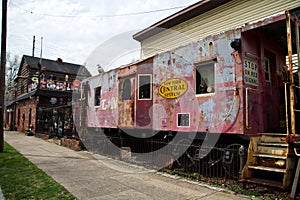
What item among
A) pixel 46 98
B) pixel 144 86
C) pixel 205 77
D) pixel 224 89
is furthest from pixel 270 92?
pixel 46 98

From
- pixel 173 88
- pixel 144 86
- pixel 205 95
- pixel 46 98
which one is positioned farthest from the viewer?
pixel 46 98

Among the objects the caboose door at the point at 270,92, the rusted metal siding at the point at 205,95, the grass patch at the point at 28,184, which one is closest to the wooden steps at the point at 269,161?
the rusted metal siding at the point at 205,95

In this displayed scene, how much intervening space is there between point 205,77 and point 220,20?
621 centimetres

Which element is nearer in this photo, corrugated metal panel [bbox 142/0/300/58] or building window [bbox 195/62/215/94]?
building window [bbox 195/62/215/94]

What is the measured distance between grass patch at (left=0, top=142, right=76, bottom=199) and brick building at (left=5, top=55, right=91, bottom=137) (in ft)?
21.0

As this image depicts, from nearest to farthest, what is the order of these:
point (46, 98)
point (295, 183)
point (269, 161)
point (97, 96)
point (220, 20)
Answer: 1. point (295, 183)
2. point (269, 161)
3. point (97, 96)
4. point (220, 20)
5. point (46, 98)

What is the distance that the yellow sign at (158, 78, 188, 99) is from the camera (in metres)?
6.32

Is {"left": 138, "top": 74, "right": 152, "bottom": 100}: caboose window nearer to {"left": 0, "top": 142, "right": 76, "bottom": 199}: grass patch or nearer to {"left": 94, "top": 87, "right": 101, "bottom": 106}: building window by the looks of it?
{"left": 94, "top": 87, "right": 101, "bottom": 106}: building window

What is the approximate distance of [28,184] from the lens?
5.57m

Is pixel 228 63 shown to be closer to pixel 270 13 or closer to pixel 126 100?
pixel 126 100

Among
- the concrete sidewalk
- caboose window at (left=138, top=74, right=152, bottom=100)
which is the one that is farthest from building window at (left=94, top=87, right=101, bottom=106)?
caboose window at (left=138, top=74, right=152, bottom=100)

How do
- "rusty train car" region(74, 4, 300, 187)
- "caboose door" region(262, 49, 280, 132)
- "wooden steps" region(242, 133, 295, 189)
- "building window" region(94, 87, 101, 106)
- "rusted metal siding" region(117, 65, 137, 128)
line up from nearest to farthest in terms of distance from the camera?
"wooden steps" region(242, 133, 295, 189)
"rusty train car" region(74, 4, 300, 187)
"caboose door" region(262, 49, 280, 132)
"rusted metal siding" region(117, 65, 137, 128)
"building window" region(94, 87, 101, 106)

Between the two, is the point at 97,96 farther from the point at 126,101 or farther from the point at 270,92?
the point at 270,92

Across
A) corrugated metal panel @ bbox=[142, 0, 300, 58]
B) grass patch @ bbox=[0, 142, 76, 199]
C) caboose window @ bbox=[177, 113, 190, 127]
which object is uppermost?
corrugated metal panel @ bbox=[142, 0, 300, 58]
